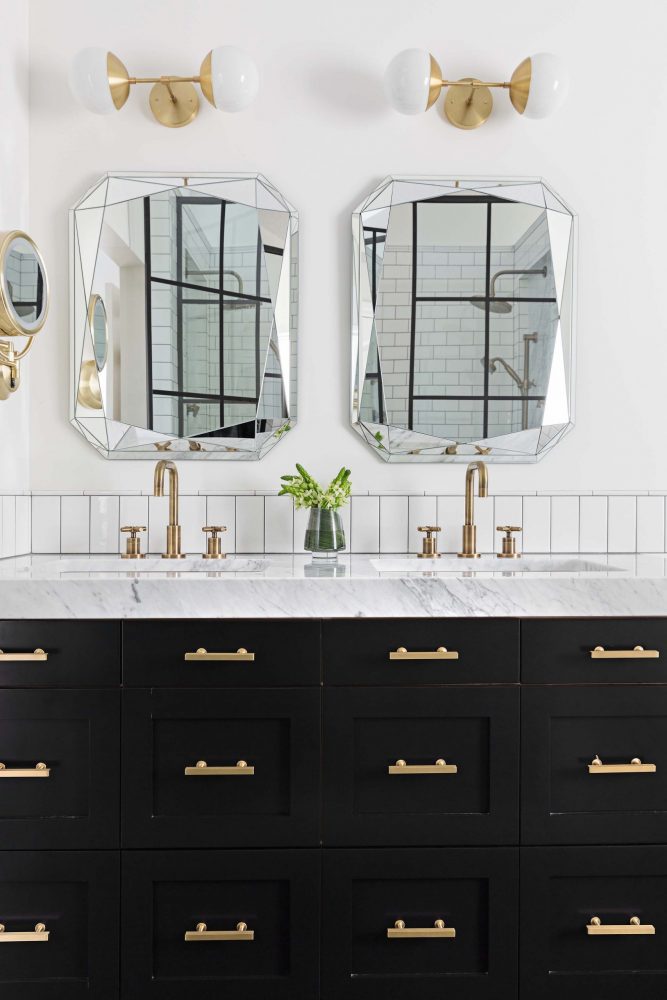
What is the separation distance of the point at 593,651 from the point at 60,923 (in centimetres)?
116

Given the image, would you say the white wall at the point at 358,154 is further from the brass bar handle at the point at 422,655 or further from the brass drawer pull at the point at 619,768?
the brass drawer pull at the point at 619,768

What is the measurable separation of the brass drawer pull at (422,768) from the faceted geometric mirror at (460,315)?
2.76 feet

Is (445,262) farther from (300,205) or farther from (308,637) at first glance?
(308,637)

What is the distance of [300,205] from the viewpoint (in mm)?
1991

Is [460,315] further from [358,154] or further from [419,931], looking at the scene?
[419,931]

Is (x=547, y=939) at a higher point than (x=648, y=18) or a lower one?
lower

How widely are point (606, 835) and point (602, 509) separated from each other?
34.5 inches

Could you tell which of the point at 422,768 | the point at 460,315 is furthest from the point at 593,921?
the point at 460,315

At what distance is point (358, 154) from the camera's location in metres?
1.99

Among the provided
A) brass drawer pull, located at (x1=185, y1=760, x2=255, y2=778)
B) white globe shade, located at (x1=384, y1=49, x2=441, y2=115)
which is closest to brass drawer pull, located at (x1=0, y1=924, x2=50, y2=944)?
brass drawer pull, located at (x1=185, y1=760, x2=255, y2=778)

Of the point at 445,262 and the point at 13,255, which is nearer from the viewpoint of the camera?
the point at 13,255

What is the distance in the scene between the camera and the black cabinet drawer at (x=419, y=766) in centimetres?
143

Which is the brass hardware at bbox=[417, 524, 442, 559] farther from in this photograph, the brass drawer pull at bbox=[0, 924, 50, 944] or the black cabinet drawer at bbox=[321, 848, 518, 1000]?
the brass drawer pull at bbox=[0, 924, 50, 944]

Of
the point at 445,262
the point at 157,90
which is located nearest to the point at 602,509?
the point at 445,262
